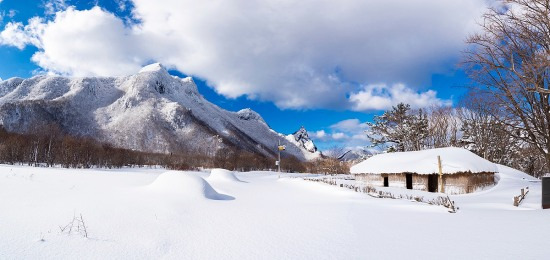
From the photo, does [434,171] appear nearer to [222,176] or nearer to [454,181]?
[454,181]

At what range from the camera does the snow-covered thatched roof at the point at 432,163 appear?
22531mm

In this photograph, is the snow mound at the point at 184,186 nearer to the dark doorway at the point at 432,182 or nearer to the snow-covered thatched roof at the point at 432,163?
the snow-covered thatched roof at the point at 432,163

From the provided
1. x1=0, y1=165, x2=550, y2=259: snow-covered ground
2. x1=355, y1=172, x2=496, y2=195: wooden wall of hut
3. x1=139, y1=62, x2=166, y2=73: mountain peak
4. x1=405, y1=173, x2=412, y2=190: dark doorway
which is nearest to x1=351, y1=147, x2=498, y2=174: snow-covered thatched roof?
x1=355, y1=172, x2=496, y2=195: wooden wall of hut

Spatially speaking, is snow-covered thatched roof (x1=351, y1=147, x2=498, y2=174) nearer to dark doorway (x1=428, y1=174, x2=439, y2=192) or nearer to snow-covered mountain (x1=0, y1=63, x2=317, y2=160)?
dark doorway (x1=428, y1=174, x2=439, y2=192)

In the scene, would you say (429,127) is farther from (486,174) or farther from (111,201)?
(111,201)

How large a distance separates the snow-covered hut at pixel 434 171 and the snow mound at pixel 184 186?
17857mm

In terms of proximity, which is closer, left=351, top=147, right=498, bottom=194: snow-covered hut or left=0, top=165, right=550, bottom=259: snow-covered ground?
left=0, top=165, right=550, bottom=259: snow-covered ground

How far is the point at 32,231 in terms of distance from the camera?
588 centimetres

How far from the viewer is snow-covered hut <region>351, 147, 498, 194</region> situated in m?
22.4

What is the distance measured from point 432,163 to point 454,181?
191 cm

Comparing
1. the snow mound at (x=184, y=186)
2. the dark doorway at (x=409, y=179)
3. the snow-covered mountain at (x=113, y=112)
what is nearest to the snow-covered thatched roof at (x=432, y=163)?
the dark doorway at (x=409, y=179)

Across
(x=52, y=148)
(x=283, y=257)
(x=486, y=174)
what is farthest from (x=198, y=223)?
(x=52, y=148)

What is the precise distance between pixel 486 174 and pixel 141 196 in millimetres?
25469

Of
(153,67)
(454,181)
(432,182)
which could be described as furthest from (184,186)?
(153,67)
